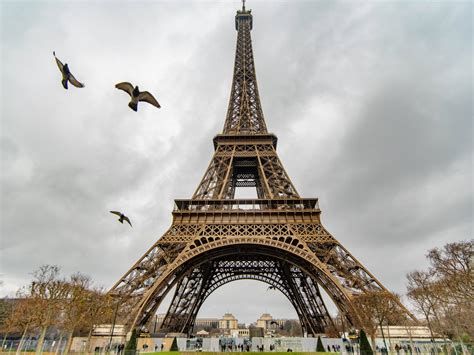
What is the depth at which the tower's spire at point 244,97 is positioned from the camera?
115 ft

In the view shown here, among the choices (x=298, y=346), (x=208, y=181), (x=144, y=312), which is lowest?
(x=298, y=346)

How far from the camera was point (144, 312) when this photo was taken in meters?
20.2

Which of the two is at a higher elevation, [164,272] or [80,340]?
[164,272]

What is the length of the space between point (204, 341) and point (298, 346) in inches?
301

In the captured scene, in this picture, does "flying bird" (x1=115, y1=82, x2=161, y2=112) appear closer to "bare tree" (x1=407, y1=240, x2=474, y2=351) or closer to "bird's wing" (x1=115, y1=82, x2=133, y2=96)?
"bird's wing" (x1=115, y1=82, x2=133, y2=96)

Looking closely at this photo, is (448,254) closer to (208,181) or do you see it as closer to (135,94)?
(208,181)

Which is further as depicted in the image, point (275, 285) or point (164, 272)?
point (275, 285)

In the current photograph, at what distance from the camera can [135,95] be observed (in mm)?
8664

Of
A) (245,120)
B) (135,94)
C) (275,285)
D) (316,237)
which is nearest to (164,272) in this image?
(316,237)

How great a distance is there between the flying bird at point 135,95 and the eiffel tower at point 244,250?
48.9 ft

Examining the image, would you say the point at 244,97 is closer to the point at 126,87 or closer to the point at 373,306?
the point at 373,306

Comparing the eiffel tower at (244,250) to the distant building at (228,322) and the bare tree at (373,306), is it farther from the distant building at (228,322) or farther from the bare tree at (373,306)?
the distant building at (228,322)

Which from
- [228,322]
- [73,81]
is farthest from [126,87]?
[228,322]

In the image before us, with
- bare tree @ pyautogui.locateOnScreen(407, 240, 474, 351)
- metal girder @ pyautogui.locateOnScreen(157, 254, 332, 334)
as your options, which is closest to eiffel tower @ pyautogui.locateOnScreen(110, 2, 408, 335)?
metal girder @ pyautogui.locateOnScreen(157, 254, 332, 334)
